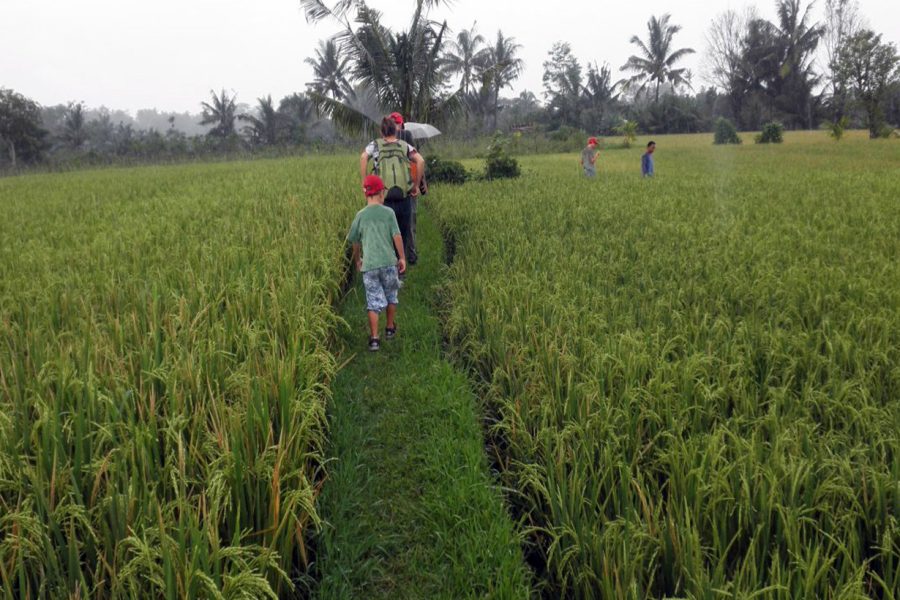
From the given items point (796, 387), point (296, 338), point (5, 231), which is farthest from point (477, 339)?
point (5, 231)

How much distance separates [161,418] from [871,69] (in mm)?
28753

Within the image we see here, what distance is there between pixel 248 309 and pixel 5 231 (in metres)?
4.93

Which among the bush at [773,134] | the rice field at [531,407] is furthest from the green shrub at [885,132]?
the rice field at [531,407]

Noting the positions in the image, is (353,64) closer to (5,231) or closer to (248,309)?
(5,231)

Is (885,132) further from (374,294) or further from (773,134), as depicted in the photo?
(374,294)

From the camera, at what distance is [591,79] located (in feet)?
137

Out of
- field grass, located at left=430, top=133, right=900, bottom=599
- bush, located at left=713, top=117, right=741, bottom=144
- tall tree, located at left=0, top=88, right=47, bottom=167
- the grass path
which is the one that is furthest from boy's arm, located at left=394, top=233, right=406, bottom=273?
tall tree, located at left=0, top=88, right=47, bottom=167

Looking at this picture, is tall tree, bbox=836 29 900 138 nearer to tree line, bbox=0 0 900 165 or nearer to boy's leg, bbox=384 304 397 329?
tree line, bbox=0 0 900 165

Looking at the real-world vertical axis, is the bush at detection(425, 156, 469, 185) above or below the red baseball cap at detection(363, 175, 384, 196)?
above

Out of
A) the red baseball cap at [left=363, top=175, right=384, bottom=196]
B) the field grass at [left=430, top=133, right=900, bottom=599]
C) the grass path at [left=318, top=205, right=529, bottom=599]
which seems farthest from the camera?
the red baseball cap at [left=363, top=175, right=384, bottom=196]

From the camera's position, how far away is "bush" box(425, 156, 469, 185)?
13.8m

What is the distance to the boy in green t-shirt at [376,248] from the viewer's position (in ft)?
13.7

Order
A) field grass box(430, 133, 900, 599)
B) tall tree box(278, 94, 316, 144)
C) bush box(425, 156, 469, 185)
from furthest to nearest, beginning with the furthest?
1. tall tree box(278, 94, 316, 144)
2. bush box(425, 156, 469, 185)
3. field grass box(430, 133, 900, 599)

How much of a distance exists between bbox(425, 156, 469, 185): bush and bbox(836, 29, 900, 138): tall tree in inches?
753
